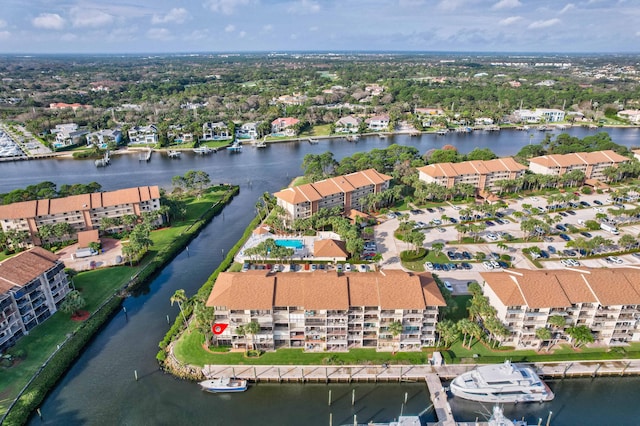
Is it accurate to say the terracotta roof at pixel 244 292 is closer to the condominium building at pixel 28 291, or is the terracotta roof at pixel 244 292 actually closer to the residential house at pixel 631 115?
the condominium building at pixel 28 291

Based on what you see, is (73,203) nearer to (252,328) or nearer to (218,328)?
(218,328)

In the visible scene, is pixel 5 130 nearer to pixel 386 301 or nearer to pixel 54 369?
pixel 54 369

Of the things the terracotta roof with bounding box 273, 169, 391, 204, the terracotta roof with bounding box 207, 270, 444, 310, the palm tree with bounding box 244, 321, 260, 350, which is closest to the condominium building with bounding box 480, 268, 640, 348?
the terracotta roof with bounding box 207, 270, 444, 310

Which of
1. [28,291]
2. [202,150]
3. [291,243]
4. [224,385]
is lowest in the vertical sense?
[224,385]

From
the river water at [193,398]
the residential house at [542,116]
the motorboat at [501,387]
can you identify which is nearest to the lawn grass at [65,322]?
the river water at [193,398]

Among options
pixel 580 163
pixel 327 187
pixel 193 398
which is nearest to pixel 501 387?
pixel 193 398

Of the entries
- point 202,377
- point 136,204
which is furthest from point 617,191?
point 136,204
